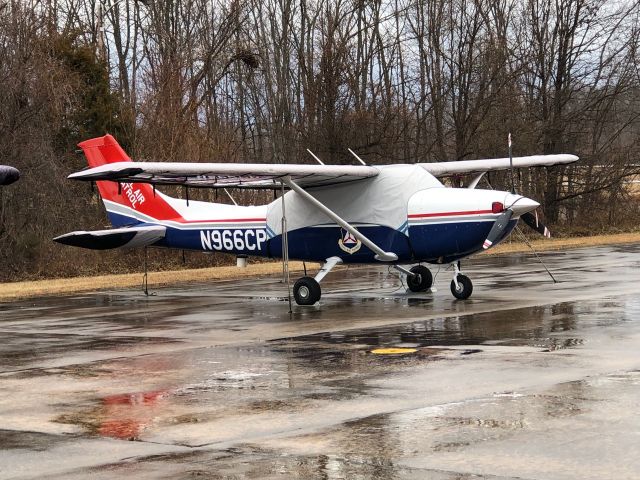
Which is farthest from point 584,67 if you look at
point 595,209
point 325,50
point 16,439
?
point 16,439

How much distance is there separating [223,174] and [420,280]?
4549mm

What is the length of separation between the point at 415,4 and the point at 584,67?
8139 mm

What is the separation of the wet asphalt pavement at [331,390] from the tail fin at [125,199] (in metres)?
3.82

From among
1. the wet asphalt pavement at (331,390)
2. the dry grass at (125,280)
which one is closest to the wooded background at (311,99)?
the dry grass at (125,280)

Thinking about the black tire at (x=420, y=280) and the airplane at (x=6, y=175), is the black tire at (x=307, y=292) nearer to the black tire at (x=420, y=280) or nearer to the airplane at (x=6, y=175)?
the black tire at (x=420, y=280)

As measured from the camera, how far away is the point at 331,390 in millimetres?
9836

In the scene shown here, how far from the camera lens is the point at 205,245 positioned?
21.7m

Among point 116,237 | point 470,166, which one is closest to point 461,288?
point 470,166

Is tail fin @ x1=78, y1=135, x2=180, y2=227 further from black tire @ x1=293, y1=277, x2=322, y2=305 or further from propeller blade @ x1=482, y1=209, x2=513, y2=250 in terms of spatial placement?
propeller blade @ x1=482, y1=209, x2=513, y2=250

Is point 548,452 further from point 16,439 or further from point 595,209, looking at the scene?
point 595,209

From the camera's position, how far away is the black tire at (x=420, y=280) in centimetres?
2038

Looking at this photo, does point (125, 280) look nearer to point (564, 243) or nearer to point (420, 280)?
point (420, 280)

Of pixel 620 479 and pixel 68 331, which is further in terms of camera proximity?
pixel 68 331

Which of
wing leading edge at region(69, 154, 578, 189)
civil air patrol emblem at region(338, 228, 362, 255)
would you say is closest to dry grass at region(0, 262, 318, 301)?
wing leading edge at region(69, 154, 578, 189)
